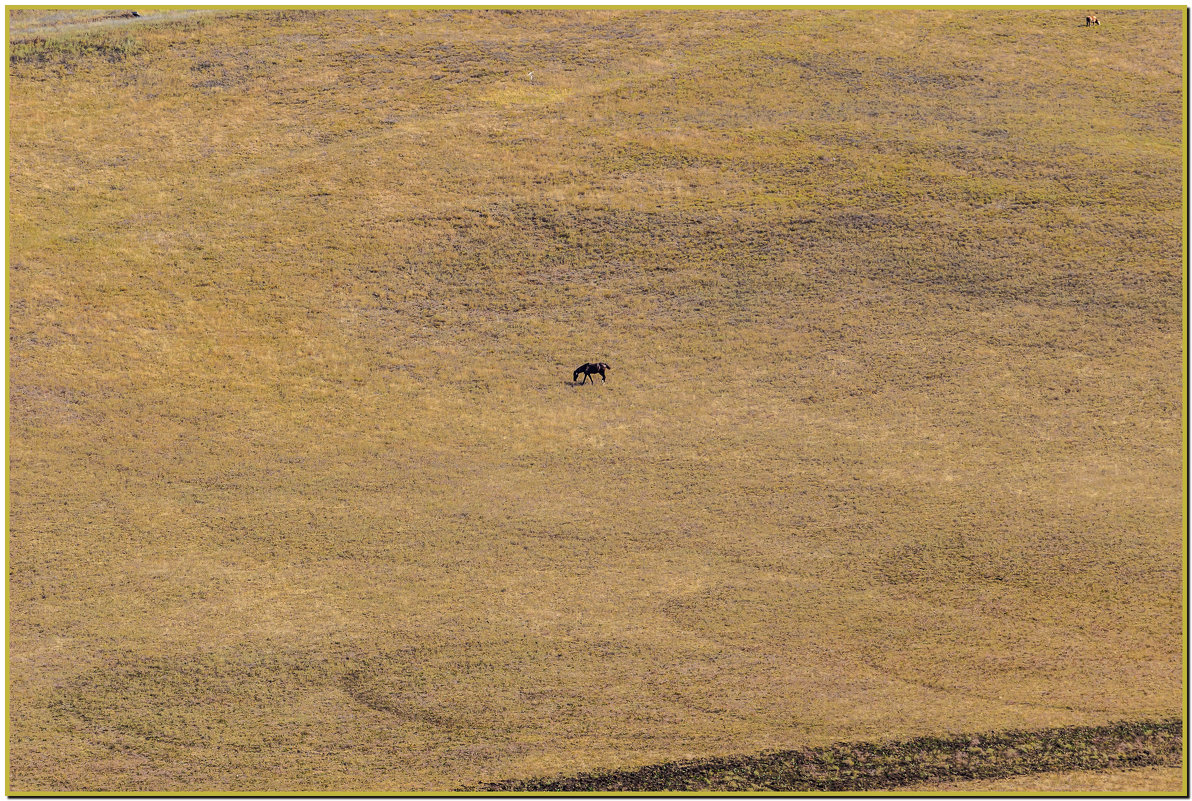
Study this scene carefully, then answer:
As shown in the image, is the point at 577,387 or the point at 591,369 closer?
the point at 591,369

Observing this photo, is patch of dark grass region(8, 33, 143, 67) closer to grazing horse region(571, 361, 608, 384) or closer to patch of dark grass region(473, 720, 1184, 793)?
grazing horse region(571, 361, 608, 384)

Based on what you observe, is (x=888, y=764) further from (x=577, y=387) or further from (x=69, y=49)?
(x=69, y=49)

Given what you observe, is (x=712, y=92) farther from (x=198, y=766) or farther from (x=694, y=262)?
(x=198, y=766)

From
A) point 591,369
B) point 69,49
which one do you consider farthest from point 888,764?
point 69,49

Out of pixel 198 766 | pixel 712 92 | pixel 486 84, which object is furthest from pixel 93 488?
pixel 712 92

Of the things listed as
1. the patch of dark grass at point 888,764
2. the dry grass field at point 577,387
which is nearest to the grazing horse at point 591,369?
the dry grass field at point 577,387

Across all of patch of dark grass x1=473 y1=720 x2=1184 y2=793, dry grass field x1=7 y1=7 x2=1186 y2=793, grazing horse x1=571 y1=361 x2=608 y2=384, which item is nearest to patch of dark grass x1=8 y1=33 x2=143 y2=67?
dry grass field x1=7 y1=7 x2=1186 y2=793

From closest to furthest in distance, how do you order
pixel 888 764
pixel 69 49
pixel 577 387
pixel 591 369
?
pixel 888 764 < pixel 591 369 < pixel 577 387 < pixel 69 49
